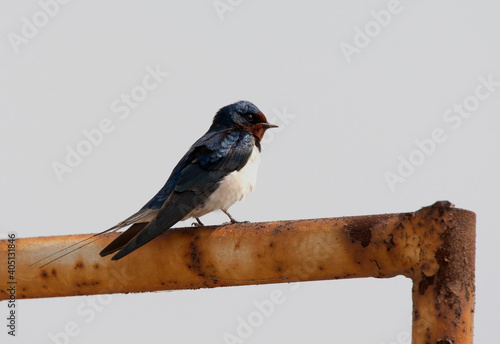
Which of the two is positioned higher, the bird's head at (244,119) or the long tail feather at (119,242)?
the bird's head at (244,119)

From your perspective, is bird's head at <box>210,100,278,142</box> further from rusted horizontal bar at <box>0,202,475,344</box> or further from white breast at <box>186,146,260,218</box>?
rusted horizontal bar at <box>0,202,475,344</box>

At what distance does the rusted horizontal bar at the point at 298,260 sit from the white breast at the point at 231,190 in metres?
1.25

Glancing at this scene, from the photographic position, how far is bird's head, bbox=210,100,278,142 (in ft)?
17.0

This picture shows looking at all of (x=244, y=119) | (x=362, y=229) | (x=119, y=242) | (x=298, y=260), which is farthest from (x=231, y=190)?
(x=362, y=229)

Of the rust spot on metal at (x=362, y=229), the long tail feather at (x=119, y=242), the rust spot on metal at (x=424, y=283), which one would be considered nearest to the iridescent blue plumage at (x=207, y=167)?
the long tail feather at (x=119, y=242)

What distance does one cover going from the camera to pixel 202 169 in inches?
173

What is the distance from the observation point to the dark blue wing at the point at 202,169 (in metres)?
4.10

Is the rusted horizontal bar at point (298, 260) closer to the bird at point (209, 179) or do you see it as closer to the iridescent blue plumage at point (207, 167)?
the iridescent blue plumage at point (207, 167)

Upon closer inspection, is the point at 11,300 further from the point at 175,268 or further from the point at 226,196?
the point at 226,196

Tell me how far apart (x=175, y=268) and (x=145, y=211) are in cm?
114

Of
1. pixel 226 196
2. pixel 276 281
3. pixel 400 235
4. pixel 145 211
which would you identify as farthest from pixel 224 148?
pixel 400 235

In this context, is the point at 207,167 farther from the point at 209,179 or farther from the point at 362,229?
the point at 362,229

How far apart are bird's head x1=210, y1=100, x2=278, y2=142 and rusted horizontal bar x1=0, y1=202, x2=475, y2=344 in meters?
2.10

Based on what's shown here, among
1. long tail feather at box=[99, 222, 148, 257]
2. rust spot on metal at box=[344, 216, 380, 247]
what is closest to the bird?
long tail feather at box=[99, 222, 148, 257]
